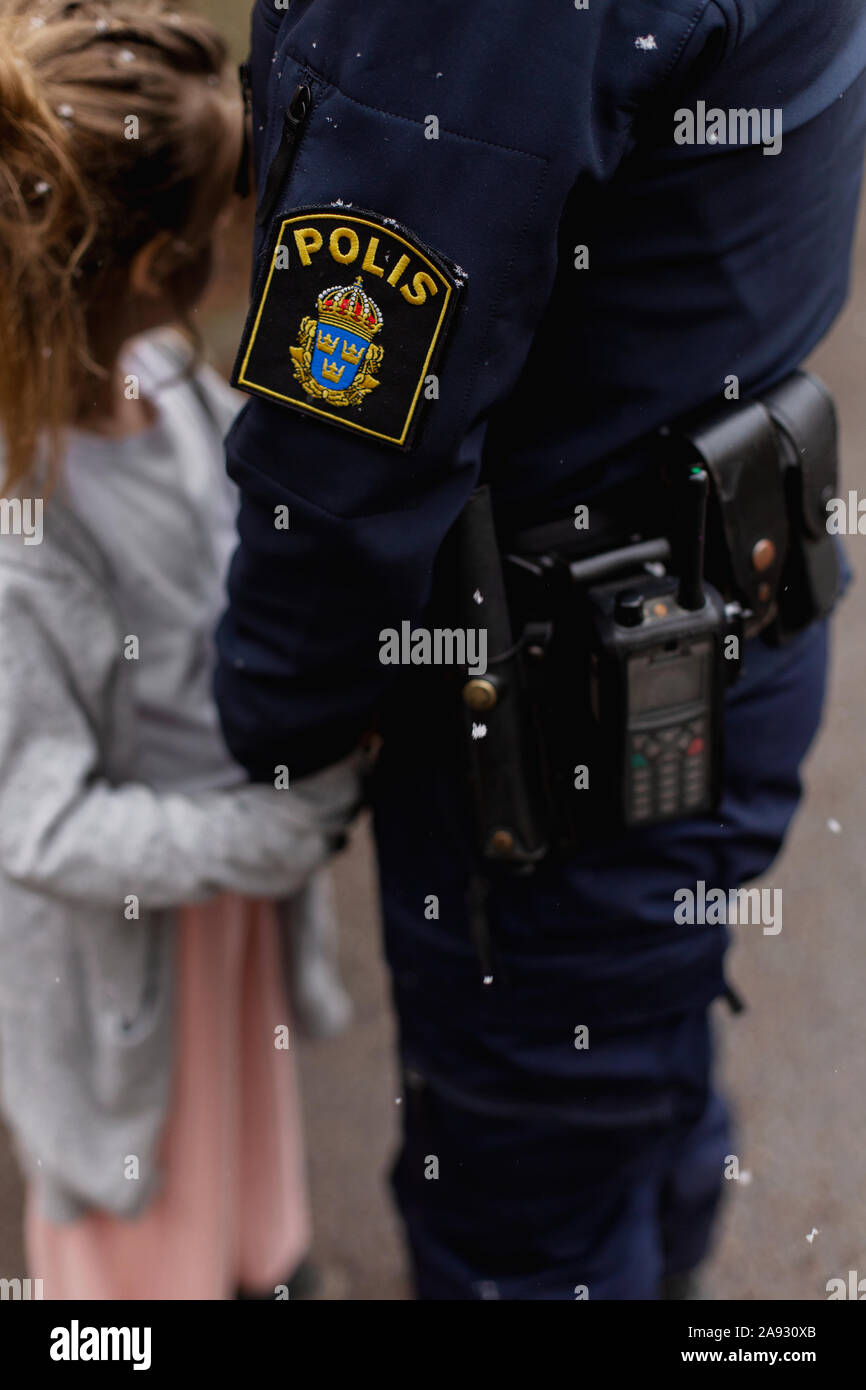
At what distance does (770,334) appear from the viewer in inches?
42.0

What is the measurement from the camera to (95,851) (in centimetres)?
117

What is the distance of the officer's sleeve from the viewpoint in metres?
0.81

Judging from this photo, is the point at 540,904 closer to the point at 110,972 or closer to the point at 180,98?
the point at 110,972

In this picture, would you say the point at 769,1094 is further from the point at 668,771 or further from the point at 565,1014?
the point at 668,771

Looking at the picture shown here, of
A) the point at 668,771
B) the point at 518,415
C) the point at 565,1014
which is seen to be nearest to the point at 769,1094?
the point at 565,1014

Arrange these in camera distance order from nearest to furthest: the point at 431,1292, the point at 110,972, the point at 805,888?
the point at 110,972 < the point at 431,1292 < the point at 805,888

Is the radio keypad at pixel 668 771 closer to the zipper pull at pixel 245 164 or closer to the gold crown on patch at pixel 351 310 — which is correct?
the gold crown on patch at pixel 351 310

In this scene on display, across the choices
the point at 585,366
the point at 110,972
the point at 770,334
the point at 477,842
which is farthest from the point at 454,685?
the point at 110,972

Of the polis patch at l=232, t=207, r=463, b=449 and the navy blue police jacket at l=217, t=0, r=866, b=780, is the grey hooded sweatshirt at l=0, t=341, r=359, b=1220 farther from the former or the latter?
the polis patch at l=232, t=207, r=463, b=449

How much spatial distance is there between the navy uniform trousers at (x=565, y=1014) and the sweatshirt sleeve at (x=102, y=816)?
8cm

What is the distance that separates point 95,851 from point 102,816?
32 mm

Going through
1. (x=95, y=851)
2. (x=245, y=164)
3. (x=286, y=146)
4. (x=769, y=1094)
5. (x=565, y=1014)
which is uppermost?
(x=245, y=164)

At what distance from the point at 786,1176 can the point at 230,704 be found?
1.16 metres

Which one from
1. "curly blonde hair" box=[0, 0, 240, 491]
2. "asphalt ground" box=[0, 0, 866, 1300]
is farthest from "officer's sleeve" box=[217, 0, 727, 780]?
"asphalt ground" box=[0, 0, 866, 1300]
